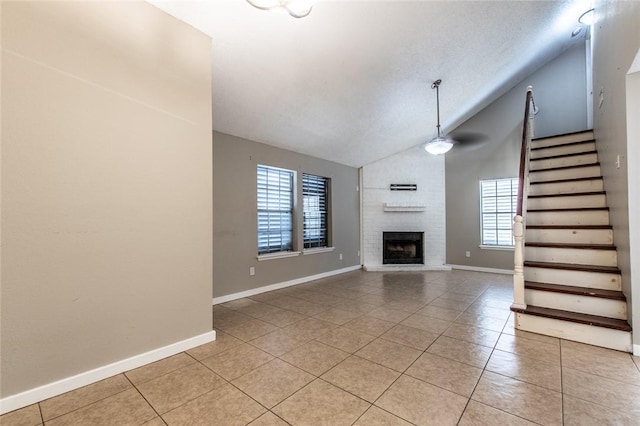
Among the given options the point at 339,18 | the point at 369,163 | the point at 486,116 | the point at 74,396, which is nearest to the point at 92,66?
the point at 339,18

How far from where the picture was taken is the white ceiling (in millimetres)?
2492

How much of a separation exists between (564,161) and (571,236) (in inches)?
60.7

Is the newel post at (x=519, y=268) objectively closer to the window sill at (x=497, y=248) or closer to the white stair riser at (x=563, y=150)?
the white stair riser at (x=563, y=150)

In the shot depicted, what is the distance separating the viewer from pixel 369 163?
632 centimetres

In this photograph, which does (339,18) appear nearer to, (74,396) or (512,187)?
(74,396)

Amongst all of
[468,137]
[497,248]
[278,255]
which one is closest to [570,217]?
[497,248]

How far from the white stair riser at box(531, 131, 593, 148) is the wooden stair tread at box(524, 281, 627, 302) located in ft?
9.03

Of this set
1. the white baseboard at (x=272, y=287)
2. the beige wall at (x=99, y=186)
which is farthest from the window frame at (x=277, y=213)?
the beige wall at (x=99, y=186)

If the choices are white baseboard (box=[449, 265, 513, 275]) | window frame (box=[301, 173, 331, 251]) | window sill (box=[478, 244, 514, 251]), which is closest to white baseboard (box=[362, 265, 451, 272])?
white baseboard (box=[449, 265, 513, 275])

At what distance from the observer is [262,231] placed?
444cm

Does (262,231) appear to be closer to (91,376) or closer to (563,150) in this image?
(91,376)

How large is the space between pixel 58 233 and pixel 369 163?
5.52 meters

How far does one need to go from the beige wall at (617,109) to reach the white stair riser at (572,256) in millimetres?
166

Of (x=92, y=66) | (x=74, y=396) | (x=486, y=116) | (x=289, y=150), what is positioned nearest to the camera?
(x=74, y=396)
